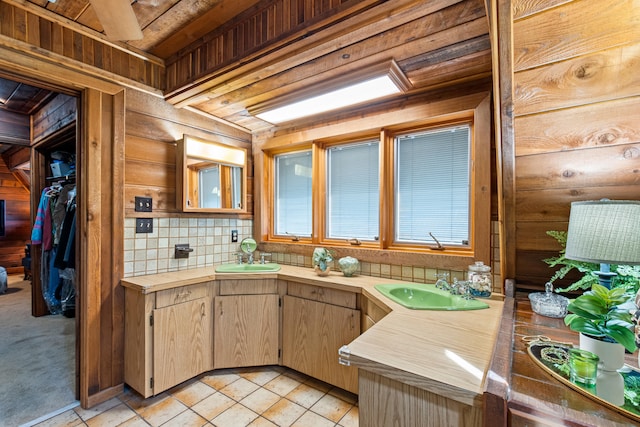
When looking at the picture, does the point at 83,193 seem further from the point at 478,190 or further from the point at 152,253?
the point at 478,190

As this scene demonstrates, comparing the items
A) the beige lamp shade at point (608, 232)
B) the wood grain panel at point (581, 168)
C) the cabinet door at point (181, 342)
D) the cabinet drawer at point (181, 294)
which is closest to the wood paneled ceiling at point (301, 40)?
the wood grain panel at point (581, 168)

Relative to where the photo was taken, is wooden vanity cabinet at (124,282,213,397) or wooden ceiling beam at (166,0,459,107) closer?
wooden ceiling beam at (166,0,459,107)

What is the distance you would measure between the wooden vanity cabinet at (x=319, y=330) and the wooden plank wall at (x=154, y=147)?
1.23m

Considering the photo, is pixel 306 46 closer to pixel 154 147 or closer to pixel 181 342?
pixel 154 147

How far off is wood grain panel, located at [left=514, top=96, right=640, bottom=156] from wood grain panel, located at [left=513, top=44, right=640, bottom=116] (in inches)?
1.4

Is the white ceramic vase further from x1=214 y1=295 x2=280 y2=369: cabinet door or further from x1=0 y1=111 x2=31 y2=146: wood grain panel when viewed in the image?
x1=0 y1=111 x2=31 y2=146: wood grain panel

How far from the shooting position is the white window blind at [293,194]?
9.34 ft

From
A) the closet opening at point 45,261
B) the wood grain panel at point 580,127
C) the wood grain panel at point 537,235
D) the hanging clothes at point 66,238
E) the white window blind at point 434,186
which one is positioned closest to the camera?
the wood grain panel at point 580,127

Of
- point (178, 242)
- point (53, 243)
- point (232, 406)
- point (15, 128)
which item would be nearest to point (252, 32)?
point (178, 242)

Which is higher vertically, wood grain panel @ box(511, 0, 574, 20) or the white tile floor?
wood grain panel @ box(511, 0, 574, 20)

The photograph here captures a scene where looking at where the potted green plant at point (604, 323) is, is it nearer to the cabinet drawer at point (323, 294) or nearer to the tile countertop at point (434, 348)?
the tile countertop at point (434, 348)

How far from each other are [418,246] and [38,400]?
2877mm

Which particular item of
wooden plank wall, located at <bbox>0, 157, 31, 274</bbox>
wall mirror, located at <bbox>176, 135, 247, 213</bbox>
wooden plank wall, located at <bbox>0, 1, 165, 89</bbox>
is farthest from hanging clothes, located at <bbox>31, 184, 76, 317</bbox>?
wooden plank wall, located at <bbox>0, 157, 31, 274</bbox>

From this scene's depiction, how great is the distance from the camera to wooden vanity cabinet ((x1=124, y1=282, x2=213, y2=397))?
191 centimetres
